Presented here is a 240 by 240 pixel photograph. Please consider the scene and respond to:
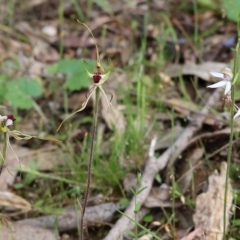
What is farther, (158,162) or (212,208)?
(158,162)

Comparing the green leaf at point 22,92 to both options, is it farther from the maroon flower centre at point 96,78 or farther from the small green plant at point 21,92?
the maroon flower centre at point 96,78

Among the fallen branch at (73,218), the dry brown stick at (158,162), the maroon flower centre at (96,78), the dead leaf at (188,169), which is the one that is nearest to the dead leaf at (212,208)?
the dead leaf at (188,169)

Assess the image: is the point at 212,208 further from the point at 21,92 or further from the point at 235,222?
the point at 21,92

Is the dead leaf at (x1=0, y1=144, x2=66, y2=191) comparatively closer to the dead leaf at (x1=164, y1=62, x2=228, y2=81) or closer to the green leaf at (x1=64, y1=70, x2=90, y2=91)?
the green leaf at (x1=64, y1=70, x2=90, y2=91)

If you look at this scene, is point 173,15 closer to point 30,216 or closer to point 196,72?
point 196,72

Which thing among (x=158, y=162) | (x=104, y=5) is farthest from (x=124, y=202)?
(x=104, y=5)

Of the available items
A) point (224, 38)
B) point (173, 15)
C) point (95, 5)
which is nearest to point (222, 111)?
point (224, 38)
